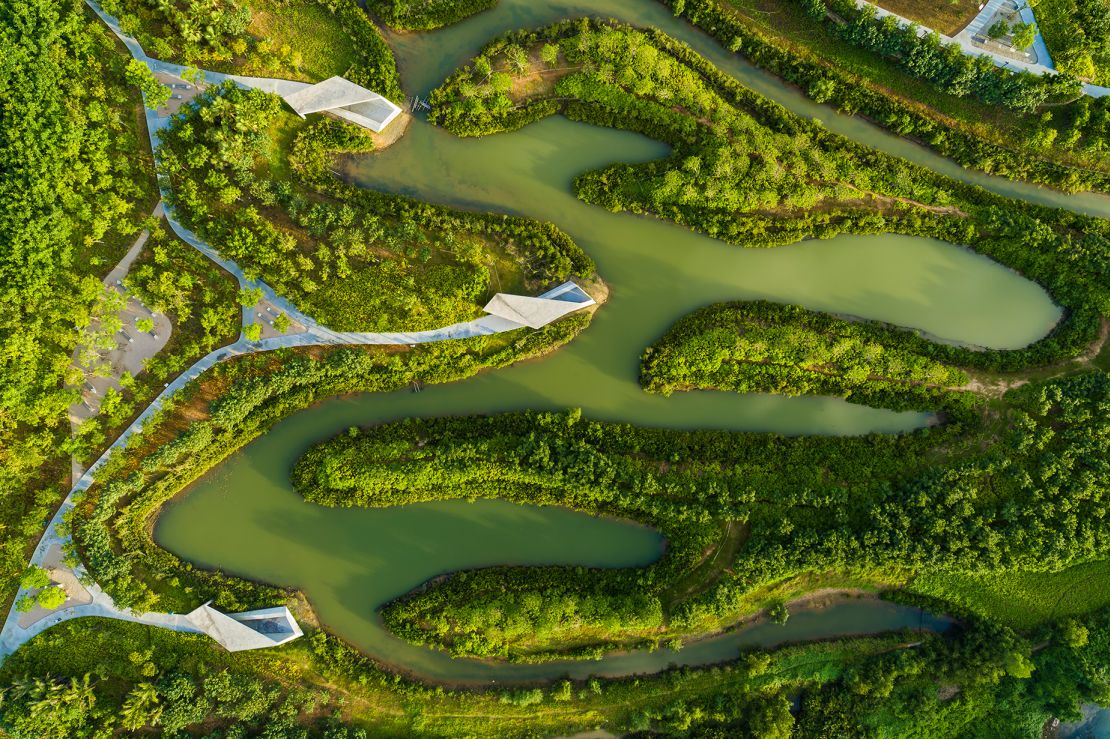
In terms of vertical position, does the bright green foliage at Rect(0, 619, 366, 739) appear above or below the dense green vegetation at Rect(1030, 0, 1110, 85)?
below

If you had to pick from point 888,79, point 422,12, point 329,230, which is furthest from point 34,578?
point 888,79

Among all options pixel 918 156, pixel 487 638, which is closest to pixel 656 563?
pixel 487 638

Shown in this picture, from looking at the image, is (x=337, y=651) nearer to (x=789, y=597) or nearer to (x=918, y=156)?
(x=789, y=597)

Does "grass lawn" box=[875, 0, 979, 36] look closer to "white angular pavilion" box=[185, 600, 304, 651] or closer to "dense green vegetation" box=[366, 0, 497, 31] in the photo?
"dense green vegetation" box=[366, 0, 497, 31]

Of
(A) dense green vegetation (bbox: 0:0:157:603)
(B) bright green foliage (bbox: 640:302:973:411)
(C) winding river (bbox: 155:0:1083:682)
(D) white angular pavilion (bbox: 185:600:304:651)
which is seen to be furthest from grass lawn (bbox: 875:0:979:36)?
(D) white angular pavilion (bbox: 185:600:304:651)

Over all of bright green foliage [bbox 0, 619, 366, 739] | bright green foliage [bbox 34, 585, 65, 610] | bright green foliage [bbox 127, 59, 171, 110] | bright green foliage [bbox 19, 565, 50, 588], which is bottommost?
bright green foliage [bbox 0, 619, 366, 739]

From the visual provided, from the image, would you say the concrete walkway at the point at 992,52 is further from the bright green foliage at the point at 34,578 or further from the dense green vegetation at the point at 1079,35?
the bright green foliage at the point at 34,578

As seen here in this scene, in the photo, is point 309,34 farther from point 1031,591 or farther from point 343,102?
point 1031,591
